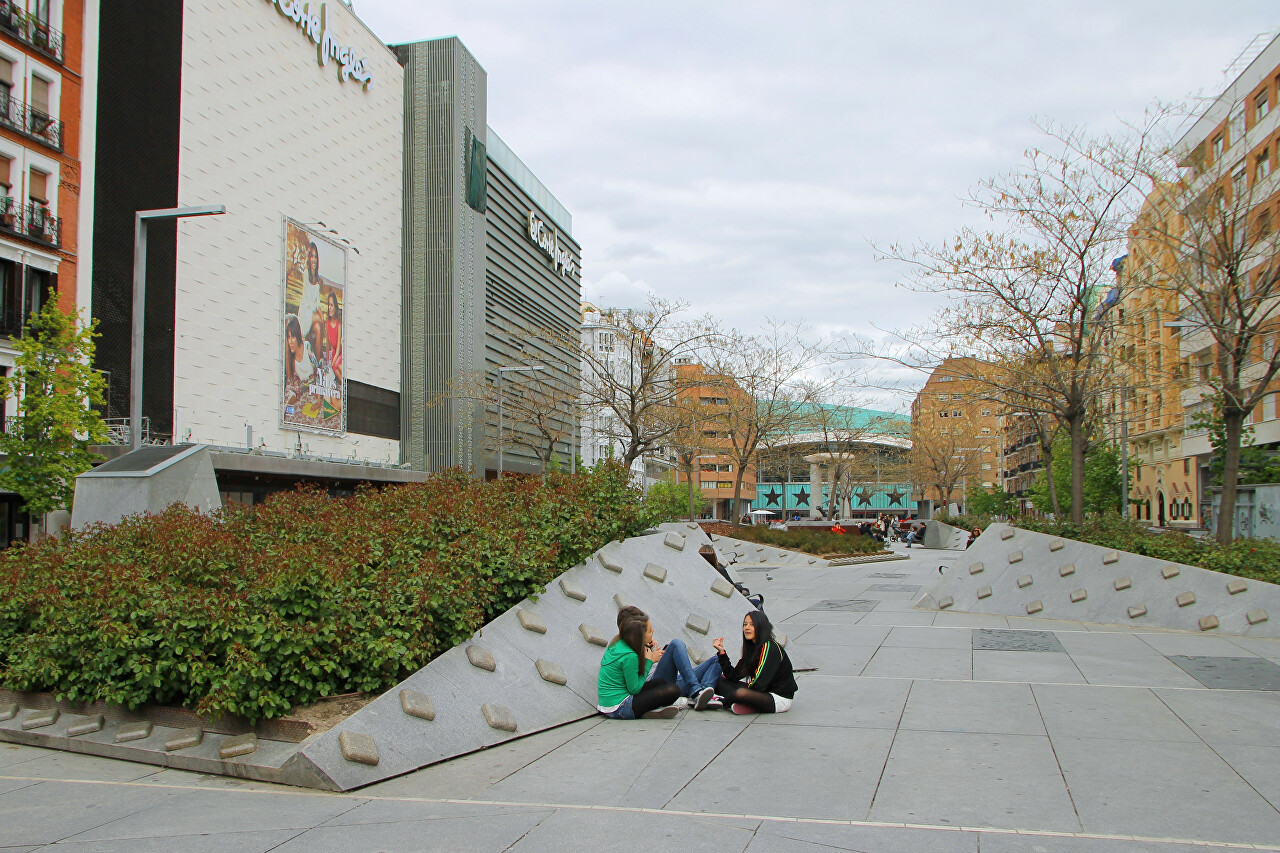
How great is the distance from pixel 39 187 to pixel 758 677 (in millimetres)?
32202

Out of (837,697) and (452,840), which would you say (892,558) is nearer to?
(837,697)

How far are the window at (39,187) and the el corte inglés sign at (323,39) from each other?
62.7 ft

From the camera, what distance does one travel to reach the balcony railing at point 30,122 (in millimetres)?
28844

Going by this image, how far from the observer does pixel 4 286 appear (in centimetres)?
2881

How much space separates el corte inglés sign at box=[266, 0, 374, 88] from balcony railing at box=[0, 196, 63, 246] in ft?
66.2

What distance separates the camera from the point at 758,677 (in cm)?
819

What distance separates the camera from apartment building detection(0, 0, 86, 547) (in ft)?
94.5

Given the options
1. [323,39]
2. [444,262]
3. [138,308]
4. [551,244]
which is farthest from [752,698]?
[551,244]

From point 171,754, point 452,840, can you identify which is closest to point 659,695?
point 452,840

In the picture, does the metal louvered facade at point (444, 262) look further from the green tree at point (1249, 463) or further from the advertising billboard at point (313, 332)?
the green tree at point (1249, 463)

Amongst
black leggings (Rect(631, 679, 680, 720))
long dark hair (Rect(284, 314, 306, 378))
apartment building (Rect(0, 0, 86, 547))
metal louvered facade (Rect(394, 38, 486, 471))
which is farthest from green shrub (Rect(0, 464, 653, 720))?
metal louvered facade (Rect(394, 38, 486, 471))

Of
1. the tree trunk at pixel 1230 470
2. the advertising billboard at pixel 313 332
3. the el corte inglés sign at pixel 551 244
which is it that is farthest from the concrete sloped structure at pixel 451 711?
the el corte inglés sign at pixel 551 244

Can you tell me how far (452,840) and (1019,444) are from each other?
105 meters

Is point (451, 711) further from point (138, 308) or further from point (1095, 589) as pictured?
point (138, 308)
